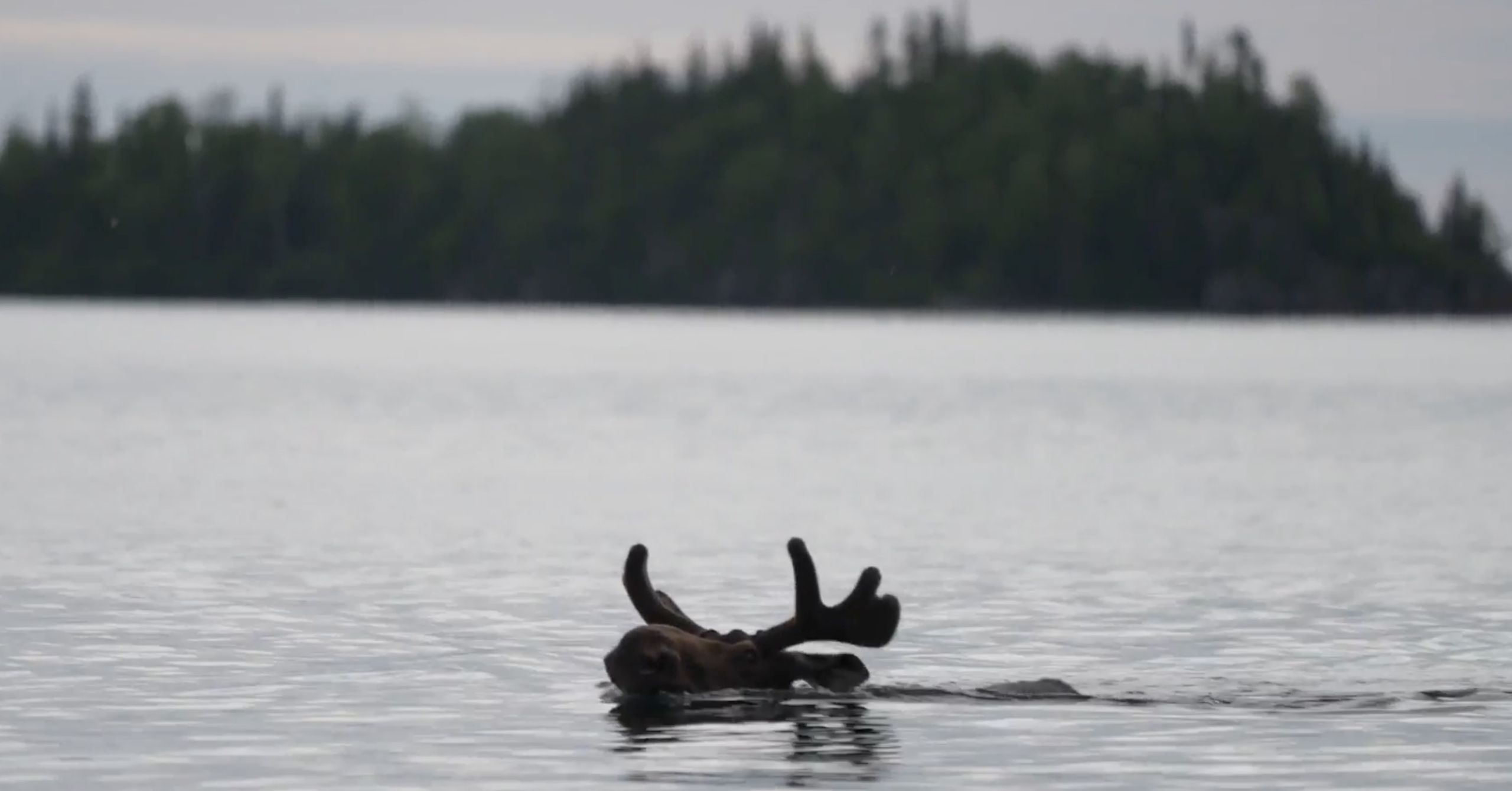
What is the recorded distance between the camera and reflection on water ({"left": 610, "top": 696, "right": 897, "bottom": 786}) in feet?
51.2

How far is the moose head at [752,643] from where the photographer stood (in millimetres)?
16531

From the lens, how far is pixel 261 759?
52.6ft

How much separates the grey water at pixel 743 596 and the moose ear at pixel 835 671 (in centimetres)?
29

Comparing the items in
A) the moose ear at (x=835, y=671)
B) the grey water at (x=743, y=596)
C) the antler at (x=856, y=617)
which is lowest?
the grey water at (x=743, y=596)

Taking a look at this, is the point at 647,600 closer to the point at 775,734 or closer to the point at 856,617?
the point at 775,734

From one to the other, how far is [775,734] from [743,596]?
8957 mm

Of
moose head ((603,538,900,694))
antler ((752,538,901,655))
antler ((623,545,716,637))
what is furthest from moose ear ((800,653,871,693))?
antler ((623,545,716,637))

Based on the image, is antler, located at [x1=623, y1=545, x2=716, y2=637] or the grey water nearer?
the grey water

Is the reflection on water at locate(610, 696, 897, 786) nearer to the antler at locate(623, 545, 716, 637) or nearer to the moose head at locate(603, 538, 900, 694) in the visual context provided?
the moose head at locate(603, 538, 900, 694)

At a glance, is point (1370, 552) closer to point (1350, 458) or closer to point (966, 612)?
point (966, 612)

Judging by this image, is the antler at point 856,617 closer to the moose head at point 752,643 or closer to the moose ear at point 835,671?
→ the moose head at point 752,643

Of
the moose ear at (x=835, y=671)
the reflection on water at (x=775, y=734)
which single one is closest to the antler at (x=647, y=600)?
the reflection on water at (x=775, y=734)

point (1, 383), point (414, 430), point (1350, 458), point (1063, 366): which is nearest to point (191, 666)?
point (1350, 458)

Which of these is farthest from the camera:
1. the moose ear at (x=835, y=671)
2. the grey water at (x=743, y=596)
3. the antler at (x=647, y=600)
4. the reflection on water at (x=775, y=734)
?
the moose ear at (x=835, y=671)
